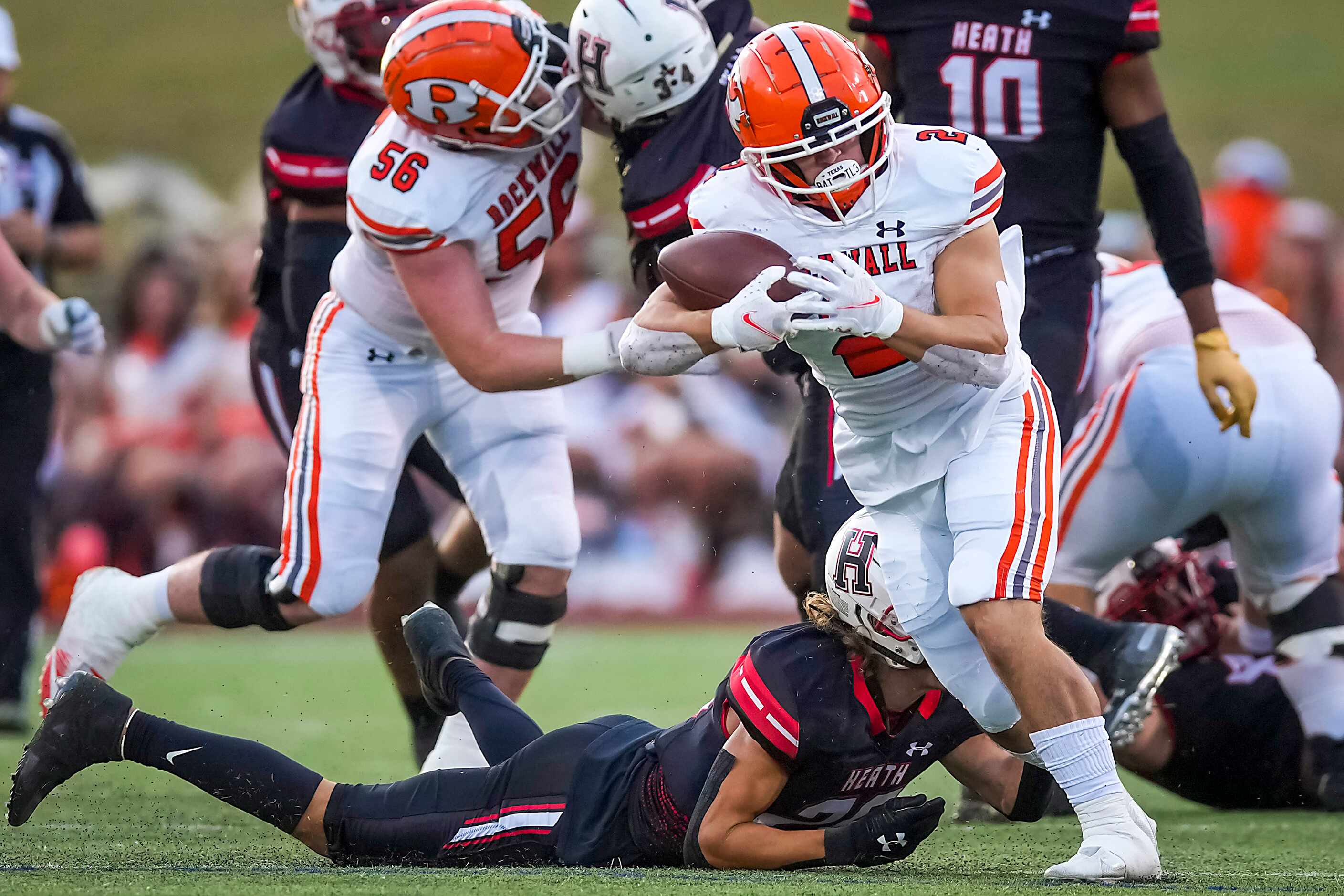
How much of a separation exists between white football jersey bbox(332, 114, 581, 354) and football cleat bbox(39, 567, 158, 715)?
83cm

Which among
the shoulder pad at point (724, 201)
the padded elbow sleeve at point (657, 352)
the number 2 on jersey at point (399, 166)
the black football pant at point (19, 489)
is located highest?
the shoulder pad at point (724, 201)

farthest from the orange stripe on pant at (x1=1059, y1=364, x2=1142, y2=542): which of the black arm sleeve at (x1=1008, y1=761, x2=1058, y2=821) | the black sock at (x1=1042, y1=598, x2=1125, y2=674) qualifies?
the black arm sleeve at (x1=1008, y1=761, x2=1058, y2=821)

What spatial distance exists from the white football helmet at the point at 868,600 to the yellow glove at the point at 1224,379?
1163mm

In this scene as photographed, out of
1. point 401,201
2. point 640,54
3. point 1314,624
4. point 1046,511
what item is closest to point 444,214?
point 401,201

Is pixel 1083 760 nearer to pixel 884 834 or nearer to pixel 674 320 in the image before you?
pixel 884 834

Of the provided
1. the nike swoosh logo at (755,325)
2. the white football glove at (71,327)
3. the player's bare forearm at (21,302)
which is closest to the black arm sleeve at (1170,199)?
the nike swoosh logo at (755,325)

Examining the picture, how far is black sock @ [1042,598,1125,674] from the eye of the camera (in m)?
3.50

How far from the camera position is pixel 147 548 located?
8203mm

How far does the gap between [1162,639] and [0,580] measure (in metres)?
3.58

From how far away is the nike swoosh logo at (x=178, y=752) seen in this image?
3051 mm

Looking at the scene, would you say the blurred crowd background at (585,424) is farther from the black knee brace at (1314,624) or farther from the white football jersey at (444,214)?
the white football jersey at (444,214)

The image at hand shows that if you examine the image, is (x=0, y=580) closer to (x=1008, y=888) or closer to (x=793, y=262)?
(x=793, y=262)

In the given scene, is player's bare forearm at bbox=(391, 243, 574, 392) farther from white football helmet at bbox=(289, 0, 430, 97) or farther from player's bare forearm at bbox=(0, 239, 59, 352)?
player's bare forearm at bbox=(0, 239, 59, 352)

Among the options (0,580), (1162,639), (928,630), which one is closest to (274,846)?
(928,630)
